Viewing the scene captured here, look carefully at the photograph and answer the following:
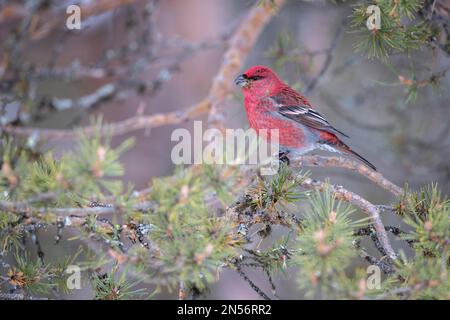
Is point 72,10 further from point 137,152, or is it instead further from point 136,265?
point 136,265

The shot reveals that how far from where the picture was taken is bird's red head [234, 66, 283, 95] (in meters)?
4.12

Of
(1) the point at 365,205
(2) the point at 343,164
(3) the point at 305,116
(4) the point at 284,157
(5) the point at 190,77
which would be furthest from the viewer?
(5) the point at 190,77

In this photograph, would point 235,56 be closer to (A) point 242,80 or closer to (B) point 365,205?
(A) point 242,80

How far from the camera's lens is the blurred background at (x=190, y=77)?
185 inches

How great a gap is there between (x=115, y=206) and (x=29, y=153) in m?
1.96

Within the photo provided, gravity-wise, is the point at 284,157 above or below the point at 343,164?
above

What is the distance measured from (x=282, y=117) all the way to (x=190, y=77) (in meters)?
2.76

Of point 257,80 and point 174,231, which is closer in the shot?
point 174,231

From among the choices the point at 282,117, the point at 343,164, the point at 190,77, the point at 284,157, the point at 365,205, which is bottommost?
the point at 365,205

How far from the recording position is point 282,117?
4203 mm

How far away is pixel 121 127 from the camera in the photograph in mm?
4203

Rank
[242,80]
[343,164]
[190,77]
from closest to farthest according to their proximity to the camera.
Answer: [343,164] < [242,80] < [190,77]

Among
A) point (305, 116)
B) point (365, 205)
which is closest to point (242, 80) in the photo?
point (305, 116)

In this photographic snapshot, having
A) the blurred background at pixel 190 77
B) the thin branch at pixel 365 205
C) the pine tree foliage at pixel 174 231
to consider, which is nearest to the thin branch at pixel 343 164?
the thin branch at pixel 365 205
